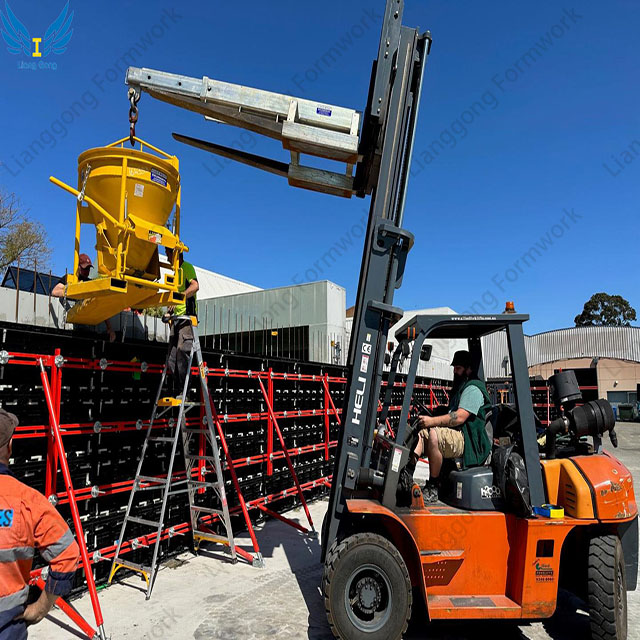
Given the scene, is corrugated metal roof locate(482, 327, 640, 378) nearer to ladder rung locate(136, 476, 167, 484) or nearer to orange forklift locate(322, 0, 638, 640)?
orange forklift locate(322, 0, 638, 640)

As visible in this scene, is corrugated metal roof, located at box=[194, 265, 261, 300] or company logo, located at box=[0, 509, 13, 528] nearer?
company logo, located at box=[0, 509, 13, 528]

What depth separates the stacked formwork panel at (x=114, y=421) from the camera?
17.2ft

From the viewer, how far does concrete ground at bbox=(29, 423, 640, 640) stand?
15.6 feet

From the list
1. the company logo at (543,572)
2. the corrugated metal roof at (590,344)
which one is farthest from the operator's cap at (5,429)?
the corrugated metal roof at (590,344)

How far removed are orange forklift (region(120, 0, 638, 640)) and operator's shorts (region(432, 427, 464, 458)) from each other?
0.62 feet

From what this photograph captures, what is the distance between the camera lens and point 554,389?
5.36 m

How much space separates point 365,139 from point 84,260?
9.75 feet

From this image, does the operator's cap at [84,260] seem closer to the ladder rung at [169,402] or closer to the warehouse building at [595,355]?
the ladder rung at [169,402]

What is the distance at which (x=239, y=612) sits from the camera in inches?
203

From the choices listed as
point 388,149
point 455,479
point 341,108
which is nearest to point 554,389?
point 455,479

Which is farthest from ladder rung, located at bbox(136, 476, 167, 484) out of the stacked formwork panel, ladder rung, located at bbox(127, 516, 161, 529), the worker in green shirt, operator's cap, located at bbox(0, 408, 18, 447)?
operator's cap, located at bbox(0, 408, 18, 447)

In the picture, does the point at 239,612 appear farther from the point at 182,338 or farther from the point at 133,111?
the point at 133,111

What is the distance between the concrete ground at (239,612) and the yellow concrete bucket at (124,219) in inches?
117

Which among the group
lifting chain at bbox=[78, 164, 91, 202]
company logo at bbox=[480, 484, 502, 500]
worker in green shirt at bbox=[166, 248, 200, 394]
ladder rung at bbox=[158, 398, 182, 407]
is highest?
lifting chain at bbox=[78, 164, 91, 202]
